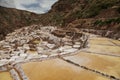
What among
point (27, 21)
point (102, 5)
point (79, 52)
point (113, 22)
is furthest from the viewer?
point (27, 21)

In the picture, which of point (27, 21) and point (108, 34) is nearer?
point (108, 34)

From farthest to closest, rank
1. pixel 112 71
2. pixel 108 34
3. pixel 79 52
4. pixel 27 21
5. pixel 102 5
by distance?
1. pixel 27 21
2. pixel 102 5
3. pixel 108 34
4. pixel 79 52
5. pixel 112 71

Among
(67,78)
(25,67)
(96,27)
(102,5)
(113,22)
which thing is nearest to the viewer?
(67,78)

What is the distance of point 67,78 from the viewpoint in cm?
909

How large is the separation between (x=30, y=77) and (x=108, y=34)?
1604cm

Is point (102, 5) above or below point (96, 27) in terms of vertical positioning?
above

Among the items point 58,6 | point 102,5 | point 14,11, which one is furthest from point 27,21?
point 102,5

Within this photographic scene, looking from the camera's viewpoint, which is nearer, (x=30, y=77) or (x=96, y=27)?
(x=30, y=77)

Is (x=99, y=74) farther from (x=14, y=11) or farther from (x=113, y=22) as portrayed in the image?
(x=14, y=11)

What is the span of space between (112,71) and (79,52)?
5.28 metres

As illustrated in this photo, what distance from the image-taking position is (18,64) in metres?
11.7

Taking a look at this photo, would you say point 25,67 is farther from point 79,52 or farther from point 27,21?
point 27,21

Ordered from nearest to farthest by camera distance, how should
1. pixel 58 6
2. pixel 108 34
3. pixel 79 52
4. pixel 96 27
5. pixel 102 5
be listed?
pixel 79 52
pixel 108 34
pixel 96 27
pixel 102 5
pixel 58 6

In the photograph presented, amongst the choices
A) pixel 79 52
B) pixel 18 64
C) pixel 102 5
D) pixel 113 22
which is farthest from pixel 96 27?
pixel 18 64
